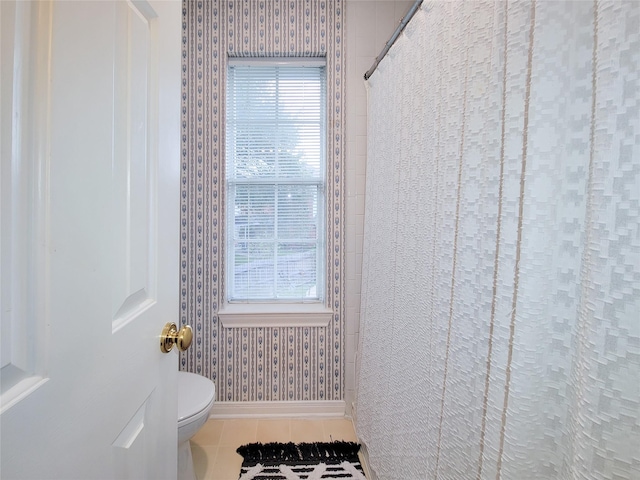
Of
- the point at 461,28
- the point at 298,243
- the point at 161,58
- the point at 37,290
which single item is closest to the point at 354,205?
the point at 298,243

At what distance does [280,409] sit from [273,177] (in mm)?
1467

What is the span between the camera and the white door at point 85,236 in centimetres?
32

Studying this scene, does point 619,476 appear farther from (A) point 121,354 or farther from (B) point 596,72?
(A) point 121,354

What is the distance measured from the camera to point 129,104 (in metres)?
0.54

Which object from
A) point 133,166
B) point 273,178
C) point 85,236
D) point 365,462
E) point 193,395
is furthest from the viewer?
point 273,178

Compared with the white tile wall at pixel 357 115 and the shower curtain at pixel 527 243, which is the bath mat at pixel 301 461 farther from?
the shower curtain at pixel 527 243

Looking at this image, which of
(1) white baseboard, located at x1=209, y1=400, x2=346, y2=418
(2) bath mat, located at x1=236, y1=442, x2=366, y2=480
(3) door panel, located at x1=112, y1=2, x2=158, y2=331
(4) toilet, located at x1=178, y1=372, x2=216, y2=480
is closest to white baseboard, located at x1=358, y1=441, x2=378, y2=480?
(2) bath mat, located at x1=236, y1=442, x2=366, y2=480

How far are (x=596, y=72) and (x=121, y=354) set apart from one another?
85 centimetres

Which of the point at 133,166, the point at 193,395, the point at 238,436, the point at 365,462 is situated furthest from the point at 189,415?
the point at 133,166

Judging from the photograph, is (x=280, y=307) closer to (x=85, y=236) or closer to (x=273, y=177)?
(x=273, y=177)

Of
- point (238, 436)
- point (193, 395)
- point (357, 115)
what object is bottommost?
point (238, 436)

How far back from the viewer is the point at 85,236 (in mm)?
428

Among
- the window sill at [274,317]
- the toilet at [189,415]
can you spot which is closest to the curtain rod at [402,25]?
the window sill at [274,317]

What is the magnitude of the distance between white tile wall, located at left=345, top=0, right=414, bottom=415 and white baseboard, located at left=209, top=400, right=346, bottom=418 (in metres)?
0.10
